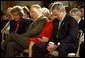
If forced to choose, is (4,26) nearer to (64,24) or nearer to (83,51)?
(64,24)

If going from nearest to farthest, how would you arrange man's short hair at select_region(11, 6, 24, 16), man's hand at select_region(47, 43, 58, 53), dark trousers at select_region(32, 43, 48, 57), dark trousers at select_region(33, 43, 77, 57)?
1. dark trousers at select_region(33, 43, 77, 57)
2. man's hand at select_region(47, 43, 58, 53)
3. dark trousers at select_region(32, 43, 48, 57)
4. man's short hair at select_region(11, 6, 24, 16)

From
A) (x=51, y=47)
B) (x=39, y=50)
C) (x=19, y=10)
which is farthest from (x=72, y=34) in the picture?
(x=19, y=10)

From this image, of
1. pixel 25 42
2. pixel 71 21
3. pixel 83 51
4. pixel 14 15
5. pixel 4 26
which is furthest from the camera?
pixel 4 26

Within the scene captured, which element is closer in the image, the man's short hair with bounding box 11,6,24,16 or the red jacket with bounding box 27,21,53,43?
the red jacket with bounding box 27,21,53,43

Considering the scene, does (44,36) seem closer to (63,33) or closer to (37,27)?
(37,27)

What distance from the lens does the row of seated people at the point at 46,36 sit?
17.4ft

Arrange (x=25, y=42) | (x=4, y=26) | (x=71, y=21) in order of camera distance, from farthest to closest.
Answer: (x=4, y=26) < (x=25, y=42) < (x=71, y=21)

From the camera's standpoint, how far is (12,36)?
19.0 ft

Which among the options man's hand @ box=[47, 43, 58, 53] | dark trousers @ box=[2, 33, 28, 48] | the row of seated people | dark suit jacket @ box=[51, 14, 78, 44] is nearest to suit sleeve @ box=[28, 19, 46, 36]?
the row of seated people

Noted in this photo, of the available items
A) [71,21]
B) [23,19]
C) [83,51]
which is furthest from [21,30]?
[83,51]

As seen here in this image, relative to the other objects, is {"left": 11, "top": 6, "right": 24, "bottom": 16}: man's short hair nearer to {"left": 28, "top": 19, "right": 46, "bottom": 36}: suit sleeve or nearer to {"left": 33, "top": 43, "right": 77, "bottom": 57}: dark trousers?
{"left": 28, "top": 19, "right": 46, "bottom": 36}: suit sleeve

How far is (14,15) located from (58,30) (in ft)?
3.40

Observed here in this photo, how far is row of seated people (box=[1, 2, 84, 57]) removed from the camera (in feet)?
17.4

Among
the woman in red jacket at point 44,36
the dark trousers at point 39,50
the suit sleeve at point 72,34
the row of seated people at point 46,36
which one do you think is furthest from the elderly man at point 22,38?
the suit sleeve at point 72,34
